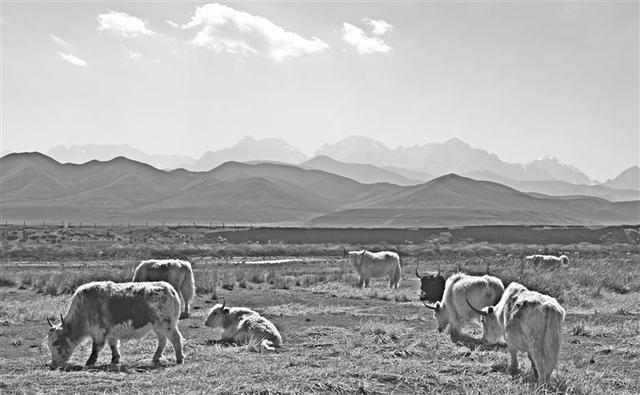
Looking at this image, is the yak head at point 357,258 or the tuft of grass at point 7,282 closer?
the tuft of grass at point 7,282

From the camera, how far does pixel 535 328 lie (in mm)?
9914

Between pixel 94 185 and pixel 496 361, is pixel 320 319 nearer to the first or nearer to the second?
pixel 496 361

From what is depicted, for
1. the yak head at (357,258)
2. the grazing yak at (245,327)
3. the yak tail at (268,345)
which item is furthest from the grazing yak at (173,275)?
the yak head at (357,258)

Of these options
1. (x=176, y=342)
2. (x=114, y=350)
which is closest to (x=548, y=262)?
(x=176, y=342)

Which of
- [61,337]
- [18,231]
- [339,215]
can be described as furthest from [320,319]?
[339,215]

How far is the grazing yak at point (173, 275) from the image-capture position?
739 inches

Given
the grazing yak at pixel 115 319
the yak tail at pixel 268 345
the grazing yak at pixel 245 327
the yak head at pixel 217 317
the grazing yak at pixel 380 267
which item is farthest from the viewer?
the grazing yak at pixel 380 267

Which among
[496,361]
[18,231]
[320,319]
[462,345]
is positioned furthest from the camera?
[18,231]

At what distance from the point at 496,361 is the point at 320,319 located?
728 cm

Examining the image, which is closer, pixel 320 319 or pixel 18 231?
pixel 320 319

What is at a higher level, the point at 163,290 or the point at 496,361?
the point at 163,290

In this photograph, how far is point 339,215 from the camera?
537ft

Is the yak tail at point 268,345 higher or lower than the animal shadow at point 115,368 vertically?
higher

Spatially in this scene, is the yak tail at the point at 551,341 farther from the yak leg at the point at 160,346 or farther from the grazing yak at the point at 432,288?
the grazing yak at the point at 432,288
